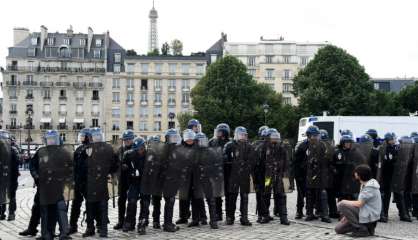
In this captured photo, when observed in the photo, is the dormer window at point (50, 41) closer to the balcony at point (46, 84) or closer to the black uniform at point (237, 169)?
the balcony at point (46, 84)

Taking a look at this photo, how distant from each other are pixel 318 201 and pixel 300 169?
879 millimetres

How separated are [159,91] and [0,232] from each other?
8082 centimetres

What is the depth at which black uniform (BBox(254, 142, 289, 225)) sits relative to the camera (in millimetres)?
15328

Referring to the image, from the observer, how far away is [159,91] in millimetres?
94562

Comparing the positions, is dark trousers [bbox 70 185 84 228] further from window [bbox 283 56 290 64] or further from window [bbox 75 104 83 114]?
window [bbox 283 56 290 64]

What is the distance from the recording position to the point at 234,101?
65.3 m

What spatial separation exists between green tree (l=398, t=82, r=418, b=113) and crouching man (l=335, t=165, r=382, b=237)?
5878cm

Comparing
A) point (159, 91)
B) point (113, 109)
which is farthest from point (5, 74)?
point (159, 91)

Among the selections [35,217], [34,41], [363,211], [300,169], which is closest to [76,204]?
[35,217]

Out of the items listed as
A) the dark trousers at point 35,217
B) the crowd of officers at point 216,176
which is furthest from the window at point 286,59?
the dark trousers at point 35,217

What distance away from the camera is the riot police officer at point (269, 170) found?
15328 mm

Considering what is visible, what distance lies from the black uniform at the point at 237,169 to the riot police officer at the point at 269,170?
0.89 feet

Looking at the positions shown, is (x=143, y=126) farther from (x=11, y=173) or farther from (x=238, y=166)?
(x=11, y=173)

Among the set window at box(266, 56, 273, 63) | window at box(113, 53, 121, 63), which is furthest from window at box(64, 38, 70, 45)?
window at box(266, 56, 273, 63)
